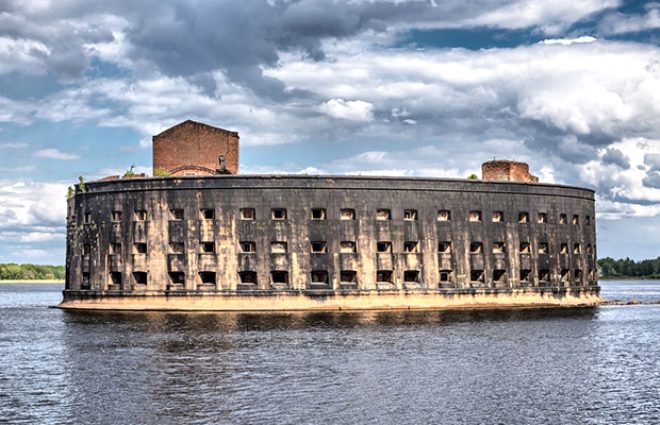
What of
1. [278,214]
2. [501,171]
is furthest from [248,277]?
[501,171]

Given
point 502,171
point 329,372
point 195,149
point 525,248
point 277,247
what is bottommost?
point 329,372

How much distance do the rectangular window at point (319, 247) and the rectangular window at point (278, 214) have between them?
1.93m

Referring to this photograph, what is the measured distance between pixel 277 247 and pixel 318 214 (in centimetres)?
254

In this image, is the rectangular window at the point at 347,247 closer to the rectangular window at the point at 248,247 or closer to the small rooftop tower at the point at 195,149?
the rectangular window at the point at 248,247

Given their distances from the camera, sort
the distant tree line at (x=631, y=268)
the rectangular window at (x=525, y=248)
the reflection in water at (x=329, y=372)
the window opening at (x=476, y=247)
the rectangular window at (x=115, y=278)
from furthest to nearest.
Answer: the distant tree line at (x=631, y=268), the rectangular window at (x=525, y=248), the window opening at (x=476, y=247), the rectangular window at (x=115, y=278), the reflection in water at (x=329, y=372)

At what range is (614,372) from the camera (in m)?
22.8

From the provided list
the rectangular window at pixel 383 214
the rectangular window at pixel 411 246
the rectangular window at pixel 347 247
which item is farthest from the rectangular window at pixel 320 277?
the rectangular window at pixel 411 246

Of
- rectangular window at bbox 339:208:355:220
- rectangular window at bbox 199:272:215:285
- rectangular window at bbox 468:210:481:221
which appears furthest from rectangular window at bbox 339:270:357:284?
rectangular window at bbox 468:210:481:221

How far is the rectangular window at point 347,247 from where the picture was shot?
43.8 meters

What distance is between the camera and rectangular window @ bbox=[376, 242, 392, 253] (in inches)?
1750

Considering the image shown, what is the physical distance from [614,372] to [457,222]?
23.3m

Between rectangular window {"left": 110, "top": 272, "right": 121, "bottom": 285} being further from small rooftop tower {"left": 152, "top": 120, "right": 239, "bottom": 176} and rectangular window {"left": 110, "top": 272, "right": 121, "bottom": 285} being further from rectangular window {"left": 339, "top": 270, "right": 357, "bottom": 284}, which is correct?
rectangular window {"left": 339, "top": 270, "right": 357, "bottom": 284}

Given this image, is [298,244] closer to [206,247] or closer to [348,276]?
[348,276]

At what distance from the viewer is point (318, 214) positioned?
Answer: 44000mm
